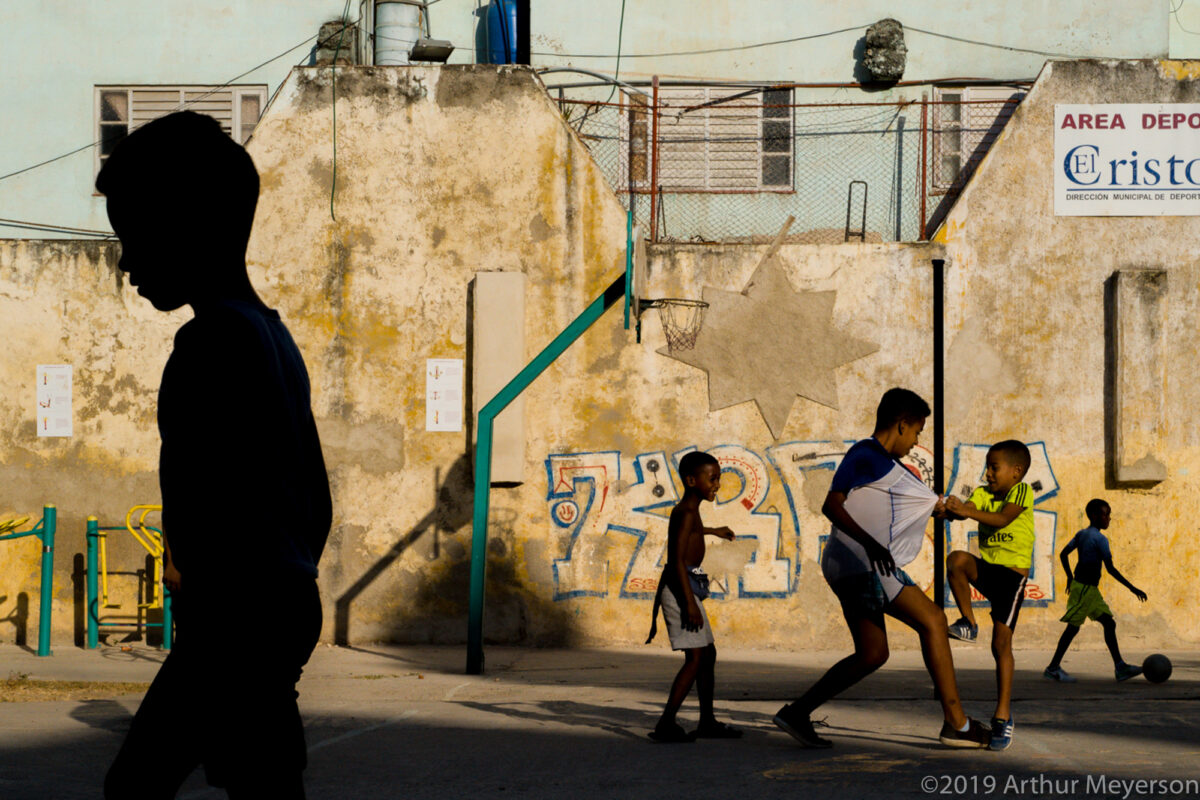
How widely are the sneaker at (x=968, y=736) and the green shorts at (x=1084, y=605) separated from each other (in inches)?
140

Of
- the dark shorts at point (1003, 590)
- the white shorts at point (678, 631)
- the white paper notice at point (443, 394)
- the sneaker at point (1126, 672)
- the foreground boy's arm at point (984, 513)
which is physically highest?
the white paper notice at point (443, 394)

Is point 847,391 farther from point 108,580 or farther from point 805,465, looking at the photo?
point 108,580

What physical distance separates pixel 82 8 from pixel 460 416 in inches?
396

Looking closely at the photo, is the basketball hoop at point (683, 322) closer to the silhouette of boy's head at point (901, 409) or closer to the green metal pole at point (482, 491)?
the green metal pole at point (482, 491)

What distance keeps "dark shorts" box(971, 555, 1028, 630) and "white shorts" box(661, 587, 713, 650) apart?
1460mm

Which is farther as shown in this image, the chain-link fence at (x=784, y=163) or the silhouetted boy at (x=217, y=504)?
the chain-link fence at (x=784, y=163)

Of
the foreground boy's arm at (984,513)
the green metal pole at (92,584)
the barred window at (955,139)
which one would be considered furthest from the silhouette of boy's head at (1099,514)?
the green metal pole at (92,584)

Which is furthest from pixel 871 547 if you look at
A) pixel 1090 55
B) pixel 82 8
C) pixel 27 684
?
pixel 82 8

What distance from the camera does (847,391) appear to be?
1173 cm

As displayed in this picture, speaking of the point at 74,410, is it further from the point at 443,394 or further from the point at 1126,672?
the point at 1126,672

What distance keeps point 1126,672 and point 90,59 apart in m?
15.2

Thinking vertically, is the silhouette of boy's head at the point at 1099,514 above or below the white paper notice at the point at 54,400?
below

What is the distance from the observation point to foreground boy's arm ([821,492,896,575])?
6.29m

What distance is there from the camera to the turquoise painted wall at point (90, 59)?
17844mm
